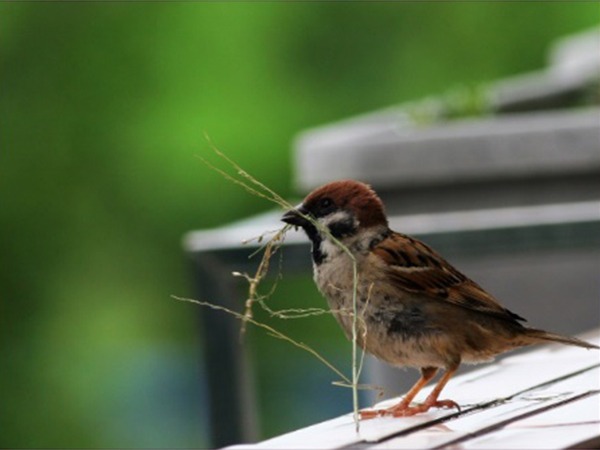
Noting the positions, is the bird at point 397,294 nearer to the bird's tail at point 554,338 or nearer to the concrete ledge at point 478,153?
the bird's tail at point 554,338

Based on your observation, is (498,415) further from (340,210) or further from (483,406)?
(340,210)

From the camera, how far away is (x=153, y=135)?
53.5 ft

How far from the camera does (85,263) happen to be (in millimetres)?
15859

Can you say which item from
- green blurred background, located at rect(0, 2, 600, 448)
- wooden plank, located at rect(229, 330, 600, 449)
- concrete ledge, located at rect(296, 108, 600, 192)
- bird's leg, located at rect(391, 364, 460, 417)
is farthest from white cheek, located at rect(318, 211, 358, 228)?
green blurred background, located at rect(0, 2, 600, 448)

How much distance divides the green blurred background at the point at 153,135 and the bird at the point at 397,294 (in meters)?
10.8

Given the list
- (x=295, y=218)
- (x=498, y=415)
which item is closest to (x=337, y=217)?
(x=295, y=218)

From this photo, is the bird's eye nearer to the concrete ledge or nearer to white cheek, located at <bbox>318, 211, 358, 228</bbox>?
white cheek, located at <bbox>318, 211, 358, 228</bbox>

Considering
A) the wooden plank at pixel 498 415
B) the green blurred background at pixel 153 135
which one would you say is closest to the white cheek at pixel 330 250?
the wooden plank at pixel 498 415

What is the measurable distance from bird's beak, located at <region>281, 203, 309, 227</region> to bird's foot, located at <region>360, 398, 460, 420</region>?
0.61m

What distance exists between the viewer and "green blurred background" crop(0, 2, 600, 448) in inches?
615

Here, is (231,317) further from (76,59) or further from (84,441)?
(76,59)

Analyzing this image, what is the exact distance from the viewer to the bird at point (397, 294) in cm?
397

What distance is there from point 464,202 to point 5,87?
32.2 ft

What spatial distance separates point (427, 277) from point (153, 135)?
12.3m
